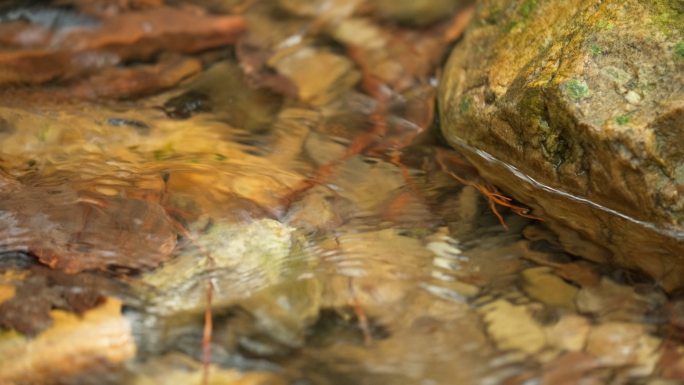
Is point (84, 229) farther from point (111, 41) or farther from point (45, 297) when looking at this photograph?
point (111, 41)

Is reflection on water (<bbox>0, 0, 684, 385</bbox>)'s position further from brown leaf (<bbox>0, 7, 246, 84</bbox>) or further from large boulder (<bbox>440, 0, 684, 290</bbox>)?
brown leaf (<bbox>0, 7, 246, 84</bbox>)

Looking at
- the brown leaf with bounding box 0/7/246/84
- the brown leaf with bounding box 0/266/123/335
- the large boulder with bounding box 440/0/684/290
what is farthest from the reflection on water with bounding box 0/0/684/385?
the brown leaf with bounding box 0/7/246/84

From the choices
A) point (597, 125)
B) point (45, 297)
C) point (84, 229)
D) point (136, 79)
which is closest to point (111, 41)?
point (136, 79)

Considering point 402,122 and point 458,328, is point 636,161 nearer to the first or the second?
point 458,328

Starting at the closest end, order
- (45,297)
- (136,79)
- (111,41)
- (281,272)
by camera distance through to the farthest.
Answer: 1. (45,297)
2. (281,272)
3. (136,79)
4. (111,41)

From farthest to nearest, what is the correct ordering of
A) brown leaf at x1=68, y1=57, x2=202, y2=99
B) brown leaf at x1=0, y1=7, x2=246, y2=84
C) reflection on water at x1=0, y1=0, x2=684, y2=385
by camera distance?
1. brown leaf at x1=0, y1=7, x2=246, y2=84
2. brown leaf at x1=68, y1=57, x2=202, y2=99
3. reflection on water at x1=0, y1=0, x2=684, y2=385

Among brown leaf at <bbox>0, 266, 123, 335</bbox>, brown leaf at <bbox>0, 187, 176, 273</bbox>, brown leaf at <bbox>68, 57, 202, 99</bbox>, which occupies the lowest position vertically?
brown leaf at <bbox>0, 266, 123, 335</bbox>
